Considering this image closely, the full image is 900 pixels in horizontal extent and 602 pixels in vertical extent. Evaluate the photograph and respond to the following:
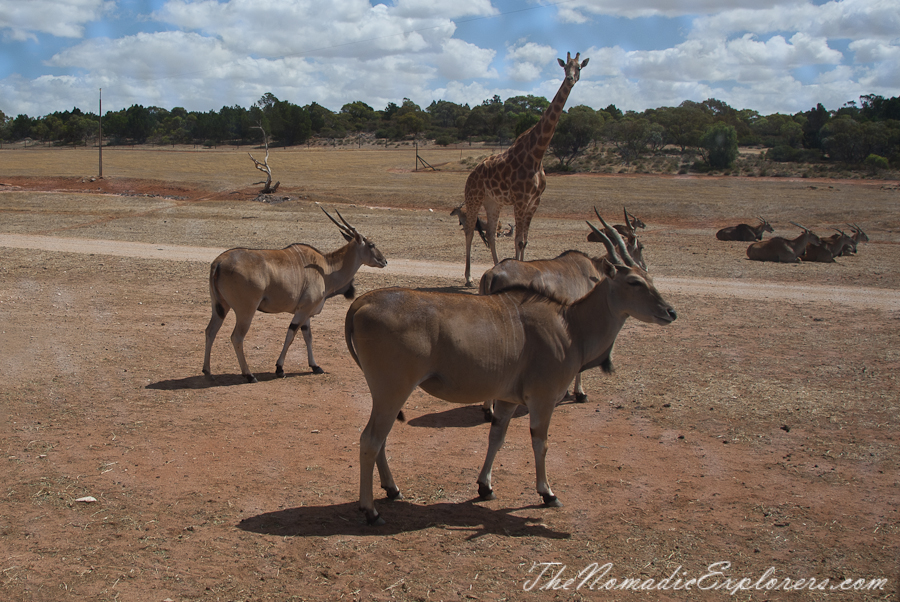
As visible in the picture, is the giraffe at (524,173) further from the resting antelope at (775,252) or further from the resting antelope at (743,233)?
the resting antelope at (743,233)

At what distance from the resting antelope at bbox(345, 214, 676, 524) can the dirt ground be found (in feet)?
2.22

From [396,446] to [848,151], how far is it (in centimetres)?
6619

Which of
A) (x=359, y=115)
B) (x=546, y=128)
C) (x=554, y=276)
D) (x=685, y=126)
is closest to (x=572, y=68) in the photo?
(x=546, y=128)

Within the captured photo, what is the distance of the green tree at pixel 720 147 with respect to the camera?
196 ft

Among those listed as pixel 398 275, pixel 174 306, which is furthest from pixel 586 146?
pixel 174 306

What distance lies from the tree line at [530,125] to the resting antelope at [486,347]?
3996cm

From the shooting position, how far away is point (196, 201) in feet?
127

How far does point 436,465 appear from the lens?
714 centimetres

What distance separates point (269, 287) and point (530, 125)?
59673 mm

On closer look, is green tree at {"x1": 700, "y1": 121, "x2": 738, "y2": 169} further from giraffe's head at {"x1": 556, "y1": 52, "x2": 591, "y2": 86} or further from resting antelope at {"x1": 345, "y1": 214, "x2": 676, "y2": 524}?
resting antelope at {"x1": 345, "y1": 214, "x2": 676, "y2": 524}

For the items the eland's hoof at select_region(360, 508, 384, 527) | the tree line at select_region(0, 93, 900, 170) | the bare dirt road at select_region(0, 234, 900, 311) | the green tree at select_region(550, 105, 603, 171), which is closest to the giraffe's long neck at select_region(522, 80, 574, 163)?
the bare dirt road at select_region(0, 234, 900, 311)

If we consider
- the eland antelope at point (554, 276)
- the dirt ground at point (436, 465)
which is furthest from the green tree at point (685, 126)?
the eland antelope at point (554, 276)

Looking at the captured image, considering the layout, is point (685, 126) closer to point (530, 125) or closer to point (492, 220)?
point (530, 125)

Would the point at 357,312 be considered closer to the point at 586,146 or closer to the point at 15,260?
the point at 15,260
